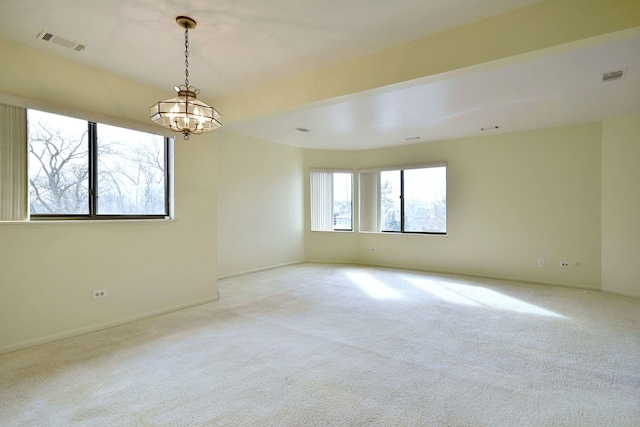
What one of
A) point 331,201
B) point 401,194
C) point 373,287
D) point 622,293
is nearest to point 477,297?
point 373,287

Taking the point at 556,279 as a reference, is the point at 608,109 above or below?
above

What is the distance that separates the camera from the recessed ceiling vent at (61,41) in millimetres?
2754

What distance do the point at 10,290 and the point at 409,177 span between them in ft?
21.4

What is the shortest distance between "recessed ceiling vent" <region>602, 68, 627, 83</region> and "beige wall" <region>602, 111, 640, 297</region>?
1859 mm

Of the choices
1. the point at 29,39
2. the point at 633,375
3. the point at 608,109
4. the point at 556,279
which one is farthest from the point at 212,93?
the point at 556,279

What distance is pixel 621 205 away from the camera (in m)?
4.82

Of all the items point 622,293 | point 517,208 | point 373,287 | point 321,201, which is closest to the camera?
point 622,293

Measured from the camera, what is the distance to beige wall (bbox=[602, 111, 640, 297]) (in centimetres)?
467

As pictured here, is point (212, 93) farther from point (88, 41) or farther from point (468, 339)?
point (468, 339)

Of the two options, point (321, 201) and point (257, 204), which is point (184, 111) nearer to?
point (257, 204)

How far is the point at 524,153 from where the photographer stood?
5.70 m

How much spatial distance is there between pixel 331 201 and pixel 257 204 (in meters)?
1.97

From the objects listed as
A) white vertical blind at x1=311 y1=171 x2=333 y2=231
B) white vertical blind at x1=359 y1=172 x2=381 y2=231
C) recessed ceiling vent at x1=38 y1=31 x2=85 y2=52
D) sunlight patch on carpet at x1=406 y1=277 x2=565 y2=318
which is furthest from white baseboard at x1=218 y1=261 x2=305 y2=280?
recessed ceiling vent at x1=38 y1=31 x2=85 y2=52

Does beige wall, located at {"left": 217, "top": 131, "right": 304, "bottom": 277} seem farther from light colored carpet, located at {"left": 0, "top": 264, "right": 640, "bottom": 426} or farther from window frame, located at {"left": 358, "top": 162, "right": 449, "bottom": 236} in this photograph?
light colored carpet, located at {"left": 0, "top": 264, "right": 640, "bottom": 426}
